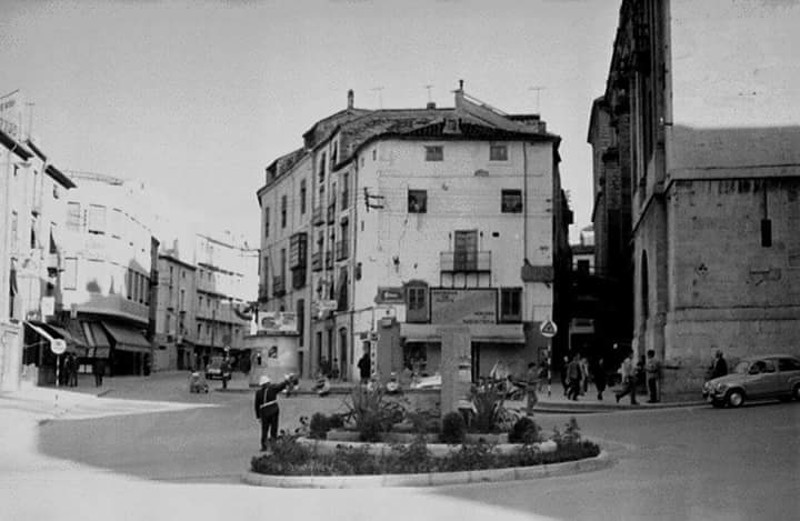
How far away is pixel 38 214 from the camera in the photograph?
45.6 meters

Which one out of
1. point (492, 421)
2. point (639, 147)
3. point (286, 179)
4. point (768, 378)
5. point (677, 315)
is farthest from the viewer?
point (286, 179)

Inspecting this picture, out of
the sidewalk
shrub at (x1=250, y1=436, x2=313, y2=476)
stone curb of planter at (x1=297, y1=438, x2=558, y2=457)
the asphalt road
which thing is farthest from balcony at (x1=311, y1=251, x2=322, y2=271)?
shrub at (x1=250, y1=436, x2=313, y2=476)

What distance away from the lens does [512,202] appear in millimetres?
47594

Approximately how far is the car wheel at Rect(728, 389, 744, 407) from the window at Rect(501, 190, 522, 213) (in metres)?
22.2

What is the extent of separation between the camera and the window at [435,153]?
4819 centimetres

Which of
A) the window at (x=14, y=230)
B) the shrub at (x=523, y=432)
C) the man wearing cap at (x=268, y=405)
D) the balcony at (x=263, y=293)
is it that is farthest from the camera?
the balcony at (x=263, y=293)

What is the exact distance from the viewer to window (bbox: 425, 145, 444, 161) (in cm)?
4819

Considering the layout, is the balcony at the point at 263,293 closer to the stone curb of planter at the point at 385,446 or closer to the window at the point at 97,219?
the window at the point at 97,219

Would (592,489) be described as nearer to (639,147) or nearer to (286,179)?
(639,147)

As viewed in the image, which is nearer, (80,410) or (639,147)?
(80,410)

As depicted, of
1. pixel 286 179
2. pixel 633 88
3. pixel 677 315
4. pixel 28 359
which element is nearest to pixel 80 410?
pixel 28 359

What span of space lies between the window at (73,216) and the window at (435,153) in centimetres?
2203

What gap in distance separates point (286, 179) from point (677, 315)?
3791cm

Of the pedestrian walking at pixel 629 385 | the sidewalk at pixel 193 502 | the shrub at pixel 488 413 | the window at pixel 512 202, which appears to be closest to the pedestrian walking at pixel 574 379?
the pedestrian walking at pixel 629 385
